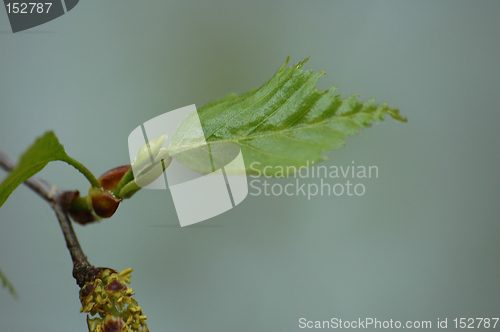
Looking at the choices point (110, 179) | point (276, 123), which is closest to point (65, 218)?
point (110, 179)

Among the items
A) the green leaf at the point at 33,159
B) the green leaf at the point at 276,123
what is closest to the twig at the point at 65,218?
the green leaf at the point at 33,159

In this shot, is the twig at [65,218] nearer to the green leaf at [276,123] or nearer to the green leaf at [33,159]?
the green leaf at [33,159]

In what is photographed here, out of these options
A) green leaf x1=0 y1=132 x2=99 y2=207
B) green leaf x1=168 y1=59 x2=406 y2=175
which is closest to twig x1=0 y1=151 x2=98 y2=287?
green leaf x1=0 y1=132 x2=99 y2=207

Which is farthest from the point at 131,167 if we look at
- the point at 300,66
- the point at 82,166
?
the point at 300,66

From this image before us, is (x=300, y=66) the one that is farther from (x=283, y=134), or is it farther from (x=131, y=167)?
(x=131, y=167)

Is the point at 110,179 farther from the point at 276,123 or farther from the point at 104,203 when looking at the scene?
the point at 276,123
